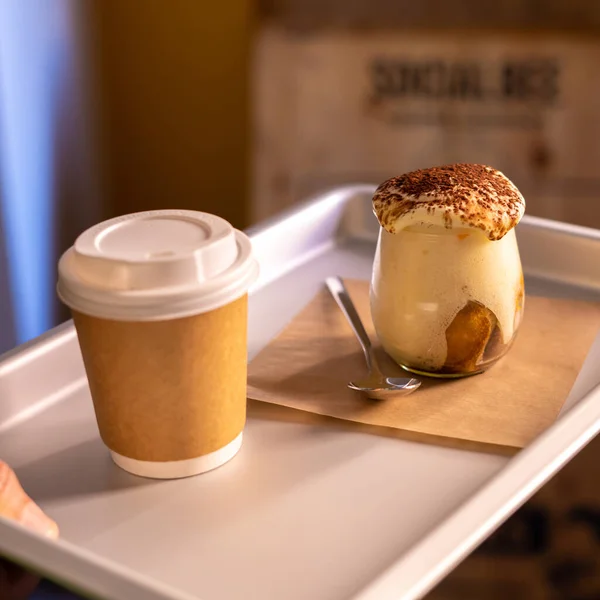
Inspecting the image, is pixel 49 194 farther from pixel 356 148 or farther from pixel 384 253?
pixel 384 253

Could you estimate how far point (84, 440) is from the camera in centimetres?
71

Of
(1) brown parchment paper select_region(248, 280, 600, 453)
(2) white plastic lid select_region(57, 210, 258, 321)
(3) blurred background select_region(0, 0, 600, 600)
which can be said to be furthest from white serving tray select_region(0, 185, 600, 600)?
(3) blurred background select_region(0, 0, 600, 600)

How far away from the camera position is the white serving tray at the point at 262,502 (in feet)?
1.76

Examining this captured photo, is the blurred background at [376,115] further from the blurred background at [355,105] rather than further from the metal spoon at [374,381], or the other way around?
the metal spoon at [374,381]

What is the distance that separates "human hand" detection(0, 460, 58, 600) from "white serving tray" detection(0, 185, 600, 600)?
2 cm

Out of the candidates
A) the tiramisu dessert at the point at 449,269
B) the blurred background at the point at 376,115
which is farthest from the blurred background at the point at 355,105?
the tiramisu dessert at the point at 449,269

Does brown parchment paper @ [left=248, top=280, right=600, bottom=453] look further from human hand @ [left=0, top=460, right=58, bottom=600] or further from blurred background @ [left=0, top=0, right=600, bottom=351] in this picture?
blurred background @ [left=0, top=0, right=600, bottom=351]

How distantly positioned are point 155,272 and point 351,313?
312 mm

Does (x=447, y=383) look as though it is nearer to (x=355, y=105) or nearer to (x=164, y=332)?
(x=164, y=332)

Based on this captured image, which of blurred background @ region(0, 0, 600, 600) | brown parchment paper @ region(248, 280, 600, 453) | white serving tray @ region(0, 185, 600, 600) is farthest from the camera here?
blurred background @ region(0, 0, 600, 600)

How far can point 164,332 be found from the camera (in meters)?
0.60

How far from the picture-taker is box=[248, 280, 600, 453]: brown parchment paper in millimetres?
701

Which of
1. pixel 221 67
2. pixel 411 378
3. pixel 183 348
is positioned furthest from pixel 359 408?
pixel 221 67

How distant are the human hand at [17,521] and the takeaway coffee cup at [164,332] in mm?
84
